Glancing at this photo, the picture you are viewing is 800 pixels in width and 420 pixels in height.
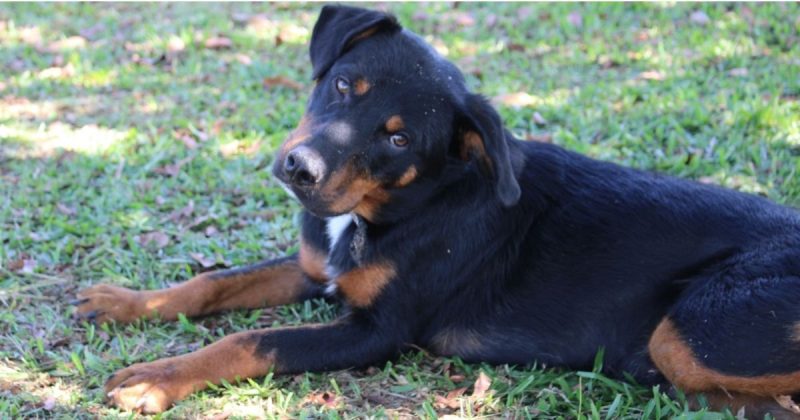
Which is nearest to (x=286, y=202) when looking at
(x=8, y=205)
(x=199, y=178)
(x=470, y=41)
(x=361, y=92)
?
(x=199, y=178)

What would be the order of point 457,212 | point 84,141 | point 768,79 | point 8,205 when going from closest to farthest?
1. point 457,212
2. point 8,205
3. point 84,141
4. point 768,79

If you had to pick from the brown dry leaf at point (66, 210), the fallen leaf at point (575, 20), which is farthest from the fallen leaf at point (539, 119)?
the brown dry leaf at point (66, 210)

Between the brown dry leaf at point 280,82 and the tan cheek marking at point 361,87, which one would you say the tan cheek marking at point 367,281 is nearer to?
the tan cheek marking at point 361,87

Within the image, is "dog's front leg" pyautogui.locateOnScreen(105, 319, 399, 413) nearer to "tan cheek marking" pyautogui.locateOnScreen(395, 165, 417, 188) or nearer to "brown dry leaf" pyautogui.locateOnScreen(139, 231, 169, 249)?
"tan cheek marking" pyautogui.locateOnScreen(395, 165, 417, 188)

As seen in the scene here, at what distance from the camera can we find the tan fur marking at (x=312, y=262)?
4473 mm

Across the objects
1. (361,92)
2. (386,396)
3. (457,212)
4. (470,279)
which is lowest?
(386,396)

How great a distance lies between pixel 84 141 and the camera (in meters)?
6.60

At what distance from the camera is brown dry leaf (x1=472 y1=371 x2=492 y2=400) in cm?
402

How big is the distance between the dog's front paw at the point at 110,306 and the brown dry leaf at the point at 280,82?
137 inches

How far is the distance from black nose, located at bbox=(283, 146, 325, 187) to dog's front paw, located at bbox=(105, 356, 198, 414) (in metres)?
0.97

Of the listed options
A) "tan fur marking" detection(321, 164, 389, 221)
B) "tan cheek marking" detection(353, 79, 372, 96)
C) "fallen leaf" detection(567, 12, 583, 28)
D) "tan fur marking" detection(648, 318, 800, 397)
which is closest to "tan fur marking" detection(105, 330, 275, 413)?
"tan fur marking" detection(321, 164, 389, 221)

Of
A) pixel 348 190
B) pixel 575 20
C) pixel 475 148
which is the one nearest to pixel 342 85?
pixel 348 190

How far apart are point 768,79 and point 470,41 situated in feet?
9.10

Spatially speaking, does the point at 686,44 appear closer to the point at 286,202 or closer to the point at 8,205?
the point at 286,202
